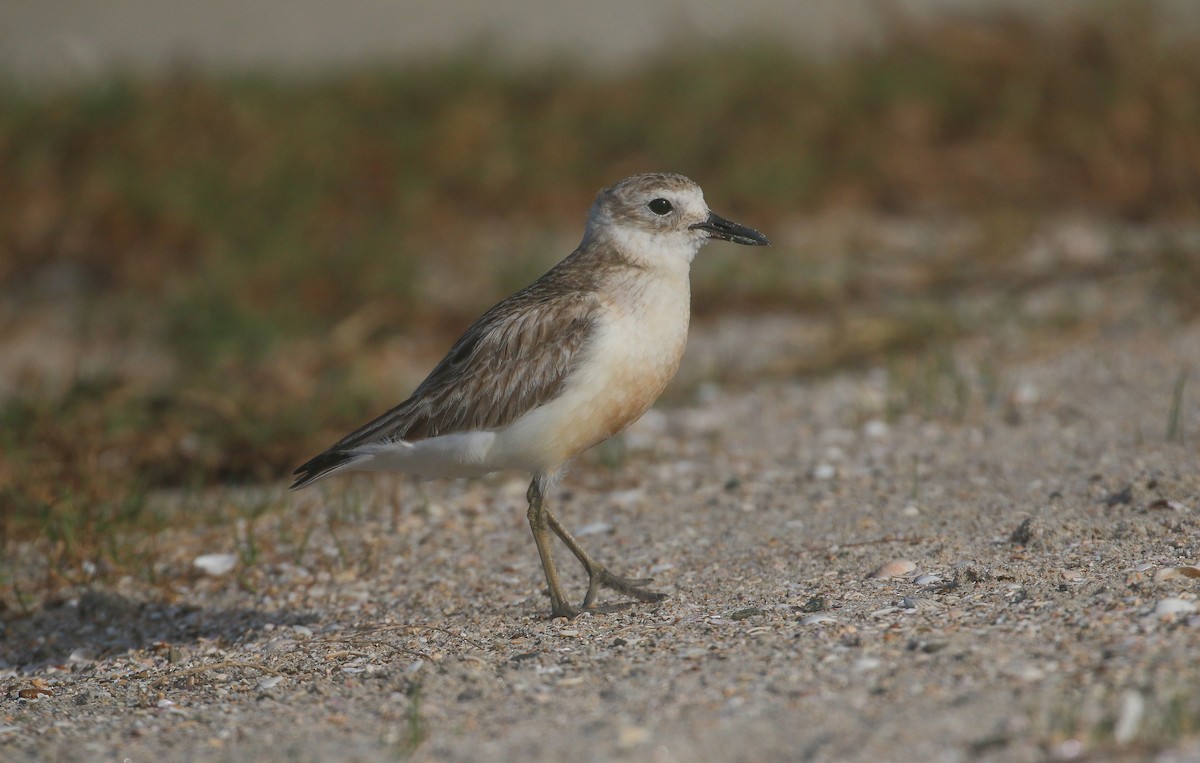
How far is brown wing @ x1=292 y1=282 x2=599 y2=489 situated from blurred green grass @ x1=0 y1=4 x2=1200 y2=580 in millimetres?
2309

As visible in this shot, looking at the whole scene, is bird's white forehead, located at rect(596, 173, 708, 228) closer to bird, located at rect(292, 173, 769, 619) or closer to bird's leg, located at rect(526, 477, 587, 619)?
bird, located at rect(292, 173, 769, 619)

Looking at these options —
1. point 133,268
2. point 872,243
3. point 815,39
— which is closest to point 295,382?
point 133,268

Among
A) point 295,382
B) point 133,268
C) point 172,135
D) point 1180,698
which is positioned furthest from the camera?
point 172,135

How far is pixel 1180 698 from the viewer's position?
9.86 feet

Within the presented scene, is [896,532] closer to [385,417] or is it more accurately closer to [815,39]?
[385,417]

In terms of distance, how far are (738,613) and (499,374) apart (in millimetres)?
1184

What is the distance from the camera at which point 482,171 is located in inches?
400

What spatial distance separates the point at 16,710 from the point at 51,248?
5.65 meters

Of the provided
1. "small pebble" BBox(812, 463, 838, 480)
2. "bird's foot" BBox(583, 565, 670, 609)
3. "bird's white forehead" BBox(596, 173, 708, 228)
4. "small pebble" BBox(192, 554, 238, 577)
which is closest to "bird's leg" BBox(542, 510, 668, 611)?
"bird's foot" BBox(583, 565, 670, 609)

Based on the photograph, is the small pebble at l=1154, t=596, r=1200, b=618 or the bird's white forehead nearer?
the small pebble at l=1154, t=596, r=1200, b=618

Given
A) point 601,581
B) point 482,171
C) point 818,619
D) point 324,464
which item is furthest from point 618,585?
point 482,171

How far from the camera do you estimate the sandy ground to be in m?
3.27

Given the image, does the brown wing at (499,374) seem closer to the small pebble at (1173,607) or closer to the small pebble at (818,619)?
the small pebble at (818,619)

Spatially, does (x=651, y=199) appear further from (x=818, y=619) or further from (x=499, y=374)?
(x=818, y=619)
